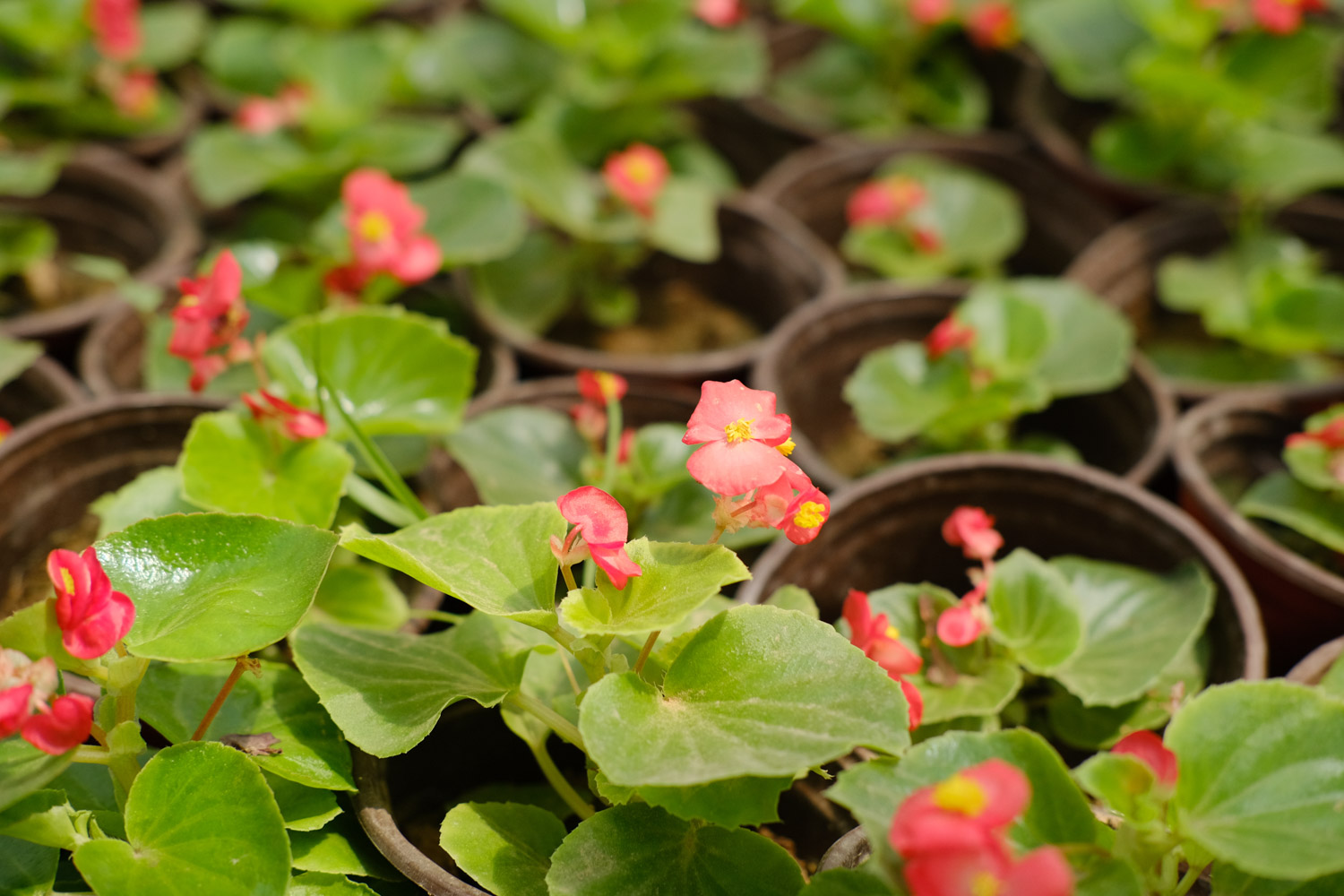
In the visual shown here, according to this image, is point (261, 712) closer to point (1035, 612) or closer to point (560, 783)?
point (560, 783)

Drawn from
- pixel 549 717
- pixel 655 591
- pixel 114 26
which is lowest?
pixel 549 717

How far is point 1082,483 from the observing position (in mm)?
1067

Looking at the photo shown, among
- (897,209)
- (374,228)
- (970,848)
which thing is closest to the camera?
(970,848)

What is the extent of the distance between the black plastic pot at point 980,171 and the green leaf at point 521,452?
69 centimetres

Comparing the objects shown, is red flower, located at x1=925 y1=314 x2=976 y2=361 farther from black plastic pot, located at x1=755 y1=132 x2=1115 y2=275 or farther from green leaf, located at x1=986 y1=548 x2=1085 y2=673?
black plastic pot, located at x1=755 y1=132 x2=1115 y2=275

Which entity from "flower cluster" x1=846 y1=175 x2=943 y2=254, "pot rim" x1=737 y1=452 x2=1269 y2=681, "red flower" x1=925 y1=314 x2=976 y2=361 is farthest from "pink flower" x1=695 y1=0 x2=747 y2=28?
"pot rim" x1=737 y1=452 x2=1269 y2=681

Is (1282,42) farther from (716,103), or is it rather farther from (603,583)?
(603,583)

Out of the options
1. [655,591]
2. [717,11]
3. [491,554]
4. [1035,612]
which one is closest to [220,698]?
[491,554]

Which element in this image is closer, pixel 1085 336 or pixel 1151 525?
pixel 1151 525

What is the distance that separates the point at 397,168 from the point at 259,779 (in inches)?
43.0

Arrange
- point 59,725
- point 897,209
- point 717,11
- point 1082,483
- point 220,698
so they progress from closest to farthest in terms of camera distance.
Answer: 1. point 59,725
2. point 220,698
3. point 1082,483
4. point 897,209
5. point 717,11

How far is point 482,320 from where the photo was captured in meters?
1.38

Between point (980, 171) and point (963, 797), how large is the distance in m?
1.44

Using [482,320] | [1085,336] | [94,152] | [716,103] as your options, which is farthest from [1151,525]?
[94,152]
